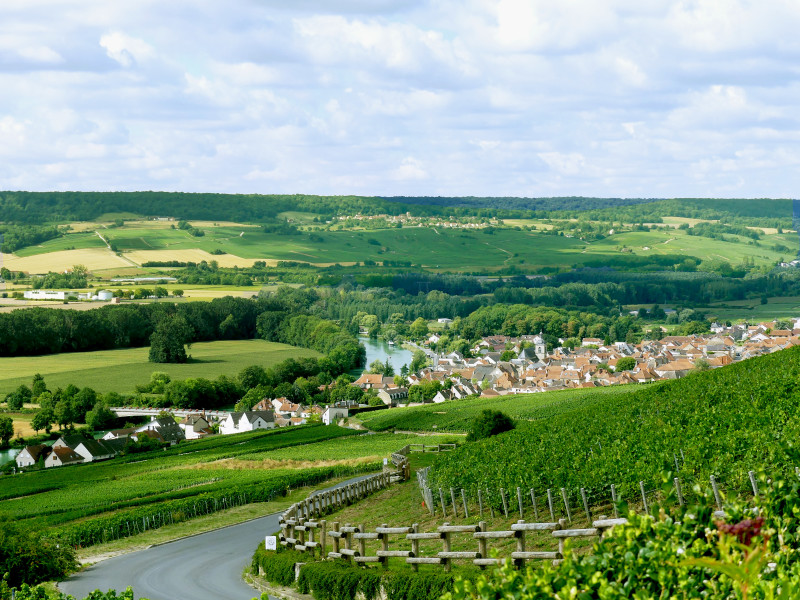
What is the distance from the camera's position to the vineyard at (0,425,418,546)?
34.2 meters

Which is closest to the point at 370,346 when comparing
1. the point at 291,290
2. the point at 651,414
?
the point at 291,290

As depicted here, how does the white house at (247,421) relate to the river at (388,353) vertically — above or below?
above

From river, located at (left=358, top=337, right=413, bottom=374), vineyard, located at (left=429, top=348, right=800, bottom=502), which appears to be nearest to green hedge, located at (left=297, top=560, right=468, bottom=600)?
vineyard, located at (left=429, top=348, right=800, bottom=502)

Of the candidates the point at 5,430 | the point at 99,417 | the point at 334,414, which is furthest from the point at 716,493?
the point at 99,417

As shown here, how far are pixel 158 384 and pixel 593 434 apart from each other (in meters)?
88.6

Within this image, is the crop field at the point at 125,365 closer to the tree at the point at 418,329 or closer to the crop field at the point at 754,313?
the tree at the point at 418,329

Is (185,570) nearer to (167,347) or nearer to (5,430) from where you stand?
(5,430)

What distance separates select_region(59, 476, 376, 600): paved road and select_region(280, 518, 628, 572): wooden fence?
66.7 inches

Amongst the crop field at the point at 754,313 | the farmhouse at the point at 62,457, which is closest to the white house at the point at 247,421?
the farmhouse at the point at 62,457

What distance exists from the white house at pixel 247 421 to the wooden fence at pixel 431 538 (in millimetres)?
67391

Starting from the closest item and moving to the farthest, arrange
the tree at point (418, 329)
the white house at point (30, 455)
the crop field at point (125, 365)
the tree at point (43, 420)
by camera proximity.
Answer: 1. the white house at point (30, 455)
2. the tree at point (43, 420)
3. the crop field at point (125, 365)
4. the tree at point (418, 329)

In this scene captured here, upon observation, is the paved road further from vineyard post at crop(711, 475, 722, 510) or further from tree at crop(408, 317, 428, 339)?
tree at crop(408, 317, 428, 339)

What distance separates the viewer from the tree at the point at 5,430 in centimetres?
8269

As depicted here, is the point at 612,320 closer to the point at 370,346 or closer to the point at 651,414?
the point at 370,346
